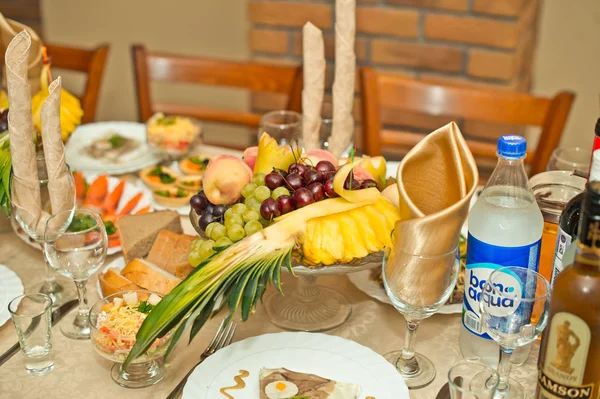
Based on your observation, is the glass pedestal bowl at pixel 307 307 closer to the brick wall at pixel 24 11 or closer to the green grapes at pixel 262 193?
the green grapes at pixel 262 193

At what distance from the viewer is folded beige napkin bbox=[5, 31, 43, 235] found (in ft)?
3.59

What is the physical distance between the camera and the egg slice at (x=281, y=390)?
90 centimetres

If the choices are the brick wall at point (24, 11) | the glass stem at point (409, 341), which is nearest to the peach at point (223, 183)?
the glass stem at point (409, 341)

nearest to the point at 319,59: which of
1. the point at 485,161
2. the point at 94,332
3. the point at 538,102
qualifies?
the point at 538,102

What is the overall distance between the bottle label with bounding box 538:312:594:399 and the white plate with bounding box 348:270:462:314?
1.03 ft

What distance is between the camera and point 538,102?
1.74 m

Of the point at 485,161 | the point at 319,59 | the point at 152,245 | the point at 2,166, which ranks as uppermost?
the point at 319,59

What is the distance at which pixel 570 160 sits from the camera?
57.7 inches

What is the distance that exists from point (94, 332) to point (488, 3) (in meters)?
1.64

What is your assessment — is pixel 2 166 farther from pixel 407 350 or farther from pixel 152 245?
pixel 407 350

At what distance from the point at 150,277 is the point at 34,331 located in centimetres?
19

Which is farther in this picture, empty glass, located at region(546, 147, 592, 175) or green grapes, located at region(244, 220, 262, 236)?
empty glass, located at region(546, 147, 592, 175)

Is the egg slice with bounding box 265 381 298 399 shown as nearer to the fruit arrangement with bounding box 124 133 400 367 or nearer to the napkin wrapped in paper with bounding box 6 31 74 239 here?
the fruit arrangement with bounding box 124 133 400 367

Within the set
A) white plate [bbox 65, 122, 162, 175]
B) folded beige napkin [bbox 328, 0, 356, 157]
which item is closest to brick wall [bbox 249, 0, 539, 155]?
white plate [bbox 65, 122, 162, 175]
